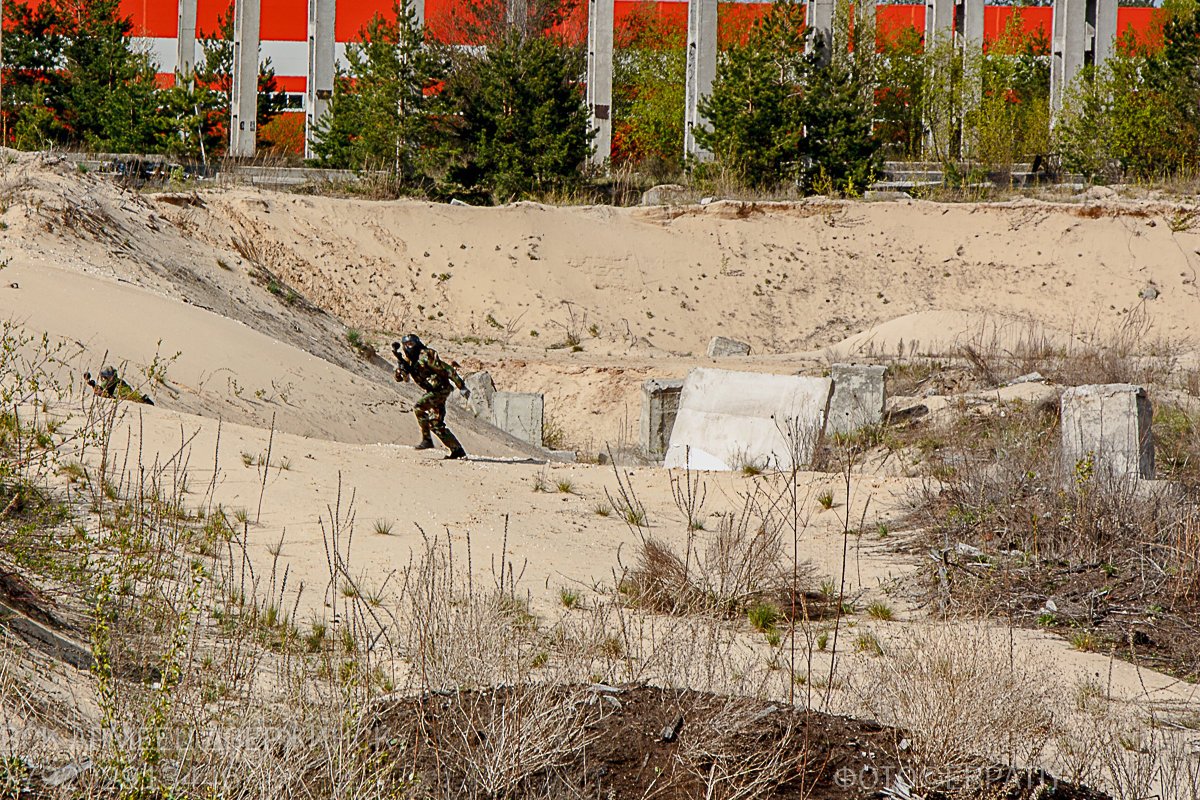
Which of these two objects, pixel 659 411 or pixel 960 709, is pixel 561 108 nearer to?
pixel 659 411

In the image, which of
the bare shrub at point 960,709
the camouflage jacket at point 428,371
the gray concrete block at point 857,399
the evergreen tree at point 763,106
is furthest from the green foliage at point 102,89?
the bare shrub at point 960,709

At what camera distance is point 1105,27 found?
35.8 metres

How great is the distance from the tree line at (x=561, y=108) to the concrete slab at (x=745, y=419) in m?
17.3

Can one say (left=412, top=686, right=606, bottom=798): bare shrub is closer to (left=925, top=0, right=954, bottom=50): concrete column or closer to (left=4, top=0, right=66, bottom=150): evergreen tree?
(left=4, top=0, right=66, bottom=150): evergreen tree

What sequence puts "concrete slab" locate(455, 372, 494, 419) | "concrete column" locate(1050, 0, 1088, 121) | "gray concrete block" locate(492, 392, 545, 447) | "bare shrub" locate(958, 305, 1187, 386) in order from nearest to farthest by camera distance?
1. "bare shrub" locate(958, 305, 1187, 386)
2. "gray concrete block" locate(492, 392, 545, 447)
3. "concrete slab" locate(455, 372, 494, 419)
4. "concrete column" locate(1050, 0, 1088, 121)

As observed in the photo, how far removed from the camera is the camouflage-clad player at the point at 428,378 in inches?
391

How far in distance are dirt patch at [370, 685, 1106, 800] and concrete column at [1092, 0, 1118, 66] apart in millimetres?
35280

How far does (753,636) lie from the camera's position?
22.0 feet

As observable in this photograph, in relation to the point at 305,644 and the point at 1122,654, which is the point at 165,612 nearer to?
the point at 305,644

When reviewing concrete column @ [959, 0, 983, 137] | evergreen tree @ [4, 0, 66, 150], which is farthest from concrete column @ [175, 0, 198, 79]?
concrete column @ [959, 0, 983, 137]

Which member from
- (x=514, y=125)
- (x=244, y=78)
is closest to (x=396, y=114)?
(x=514, y=125)

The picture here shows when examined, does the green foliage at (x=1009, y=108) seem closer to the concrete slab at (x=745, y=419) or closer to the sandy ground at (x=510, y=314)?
the sandy ground at (x=510, y=314)

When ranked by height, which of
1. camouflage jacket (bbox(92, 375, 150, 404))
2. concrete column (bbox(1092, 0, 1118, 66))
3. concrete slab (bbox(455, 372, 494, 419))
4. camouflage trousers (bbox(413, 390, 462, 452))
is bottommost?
concrete slab (bbox(455, 372, 494, 419))

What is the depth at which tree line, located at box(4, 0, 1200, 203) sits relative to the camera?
1167 inches
